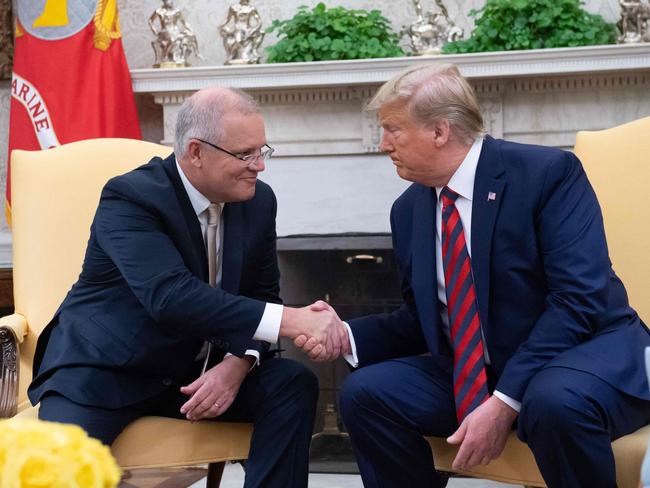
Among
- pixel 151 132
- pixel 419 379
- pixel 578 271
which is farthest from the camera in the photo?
pixel 151 132

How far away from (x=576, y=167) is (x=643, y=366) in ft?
1.53

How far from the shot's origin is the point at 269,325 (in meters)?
2.31

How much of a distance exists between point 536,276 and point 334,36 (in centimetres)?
195

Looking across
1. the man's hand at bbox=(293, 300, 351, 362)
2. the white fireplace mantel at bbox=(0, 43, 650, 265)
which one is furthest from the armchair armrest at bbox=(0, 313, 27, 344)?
the white fireplace mantel at bbox=(0, 43, 650, 265)

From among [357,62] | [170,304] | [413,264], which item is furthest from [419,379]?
[357,62]

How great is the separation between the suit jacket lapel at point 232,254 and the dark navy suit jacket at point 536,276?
1.34 ft

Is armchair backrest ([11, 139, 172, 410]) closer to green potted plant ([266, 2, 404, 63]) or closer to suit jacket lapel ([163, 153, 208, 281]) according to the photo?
suit jacket lapel ([163, 153, 208, 281])

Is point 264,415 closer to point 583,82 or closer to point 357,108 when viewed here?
point 357,108

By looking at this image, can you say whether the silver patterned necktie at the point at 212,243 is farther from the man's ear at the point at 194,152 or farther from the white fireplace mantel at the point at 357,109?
the white fireplace mantel at the point at 357,109

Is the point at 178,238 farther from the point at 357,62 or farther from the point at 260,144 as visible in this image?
the point at 357,62

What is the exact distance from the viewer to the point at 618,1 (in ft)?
12.8

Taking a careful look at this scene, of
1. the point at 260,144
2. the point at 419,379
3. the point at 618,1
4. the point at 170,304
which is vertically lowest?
the point at 419,379

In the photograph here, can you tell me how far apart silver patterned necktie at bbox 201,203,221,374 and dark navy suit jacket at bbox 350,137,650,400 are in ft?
1.57

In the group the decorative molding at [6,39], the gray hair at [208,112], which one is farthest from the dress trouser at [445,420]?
the decorative molding at [6,39]
